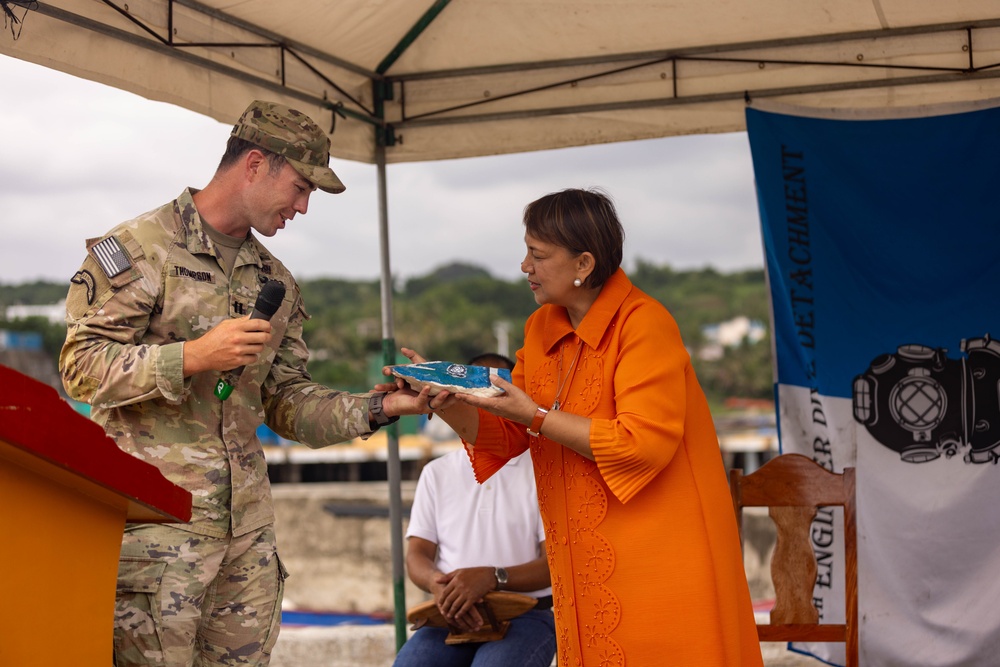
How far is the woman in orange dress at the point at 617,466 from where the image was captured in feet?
7.35

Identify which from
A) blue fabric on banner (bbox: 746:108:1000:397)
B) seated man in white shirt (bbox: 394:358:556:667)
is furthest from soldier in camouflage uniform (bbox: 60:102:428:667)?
blue fabric on banner (bbox: 746:108:1000:397)

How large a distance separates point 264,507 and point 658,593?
0.91 metres

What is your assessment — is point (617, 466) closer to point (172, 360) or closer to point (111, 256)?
point (172, 360)

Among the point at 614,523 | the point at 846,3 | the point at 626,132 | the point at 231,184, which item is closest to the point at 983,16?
the point at 846,3

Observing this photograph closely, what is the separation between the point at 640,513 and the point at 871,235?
7.92ft

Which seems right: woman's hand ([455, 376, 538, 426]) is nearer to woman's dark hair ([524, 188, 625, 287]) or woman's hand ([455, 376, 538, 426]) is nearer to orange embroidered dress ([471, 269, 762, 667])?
orange embroidered dress ([471, 269, 762, 667])

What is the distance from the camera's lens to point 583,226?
240 centimetres

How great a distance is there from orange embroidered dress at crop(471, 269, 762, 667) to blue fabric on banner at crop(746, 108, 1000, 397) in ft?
6.64

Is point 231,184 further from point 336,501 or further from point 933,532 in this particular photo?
point 336,501

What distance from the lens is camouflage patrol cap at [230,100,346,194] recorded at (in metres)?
2.35

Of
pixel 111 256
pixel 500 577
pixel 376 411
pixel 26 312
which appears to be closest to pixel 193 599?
pixel 376 411

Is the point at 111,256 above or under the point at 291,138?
under

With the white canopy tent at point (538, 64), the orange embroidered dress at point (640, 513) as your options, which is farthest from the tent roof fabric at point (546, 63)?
the orange embroidered dress at point (640, 513)

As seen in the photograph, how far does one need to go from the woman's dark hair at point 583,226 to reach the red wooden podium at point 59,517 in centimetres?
108
